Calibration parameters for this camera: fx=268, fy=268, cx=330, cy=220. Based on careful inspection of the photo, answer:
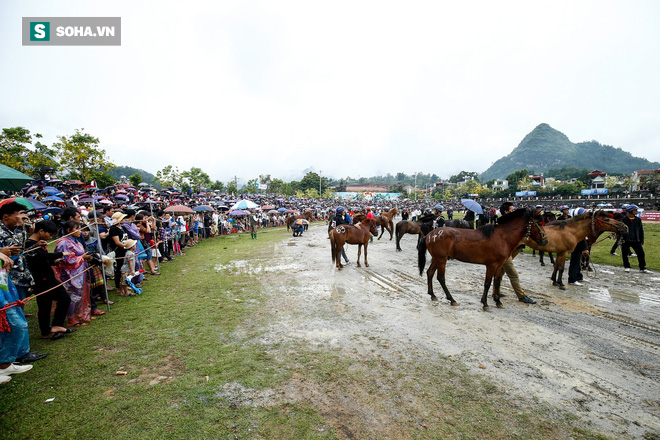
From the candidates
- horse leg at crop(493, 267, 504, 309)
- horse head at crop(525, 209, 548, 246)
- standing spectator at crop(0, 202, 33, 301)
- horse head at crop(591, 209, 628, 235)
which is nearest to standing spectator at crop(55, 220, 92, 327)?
standing spectator at crop(0, 202, 33, 301)

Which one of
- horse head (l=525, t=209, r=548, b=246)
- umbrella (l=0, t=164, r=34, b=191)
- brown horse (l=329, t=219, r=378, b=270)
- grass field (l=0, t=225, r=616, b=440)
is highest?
umbrella (l=0, t=164, r=34, b=191)

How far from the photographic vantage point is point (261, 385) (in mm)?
3514

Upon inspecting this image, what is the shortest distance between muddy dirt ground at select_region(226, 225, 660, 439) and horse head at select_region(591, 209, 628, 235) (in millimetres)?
1616

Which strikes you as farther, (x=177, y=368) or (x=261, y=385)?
(x=177, y=368)

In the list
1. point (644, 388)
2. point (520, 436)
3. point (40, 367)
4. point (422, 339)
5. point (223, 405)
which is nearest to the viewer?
point (520, 436)

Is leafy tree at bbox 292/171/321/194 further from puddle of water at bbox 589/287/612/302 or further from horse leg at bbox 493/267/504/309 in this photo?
horse leg at bbox 493/267/504/309

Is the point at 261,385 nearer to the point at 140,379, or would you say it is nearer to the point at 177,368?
the point at 177,368

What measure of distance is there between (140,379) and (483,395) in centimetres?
448

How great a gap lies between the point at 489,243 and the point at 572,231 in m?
3.48

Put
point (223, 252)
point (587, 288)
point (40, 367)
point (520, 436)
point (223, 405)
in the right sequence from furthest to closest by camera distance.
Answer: point (223, 252)
point (587, 288)
point (40, 367)
point (223, 405)
point (520, 436)

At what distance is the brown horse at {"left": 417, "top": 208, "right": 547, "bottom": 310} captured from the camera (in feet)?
20.0

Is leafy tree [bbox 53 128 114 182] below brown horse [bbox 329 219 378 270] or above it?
above

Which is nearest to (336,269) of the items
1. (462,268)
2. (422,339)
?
(462,268)

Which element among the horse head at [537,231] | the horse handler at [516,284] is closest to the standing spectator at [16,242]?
the horse handler at [516,284]
